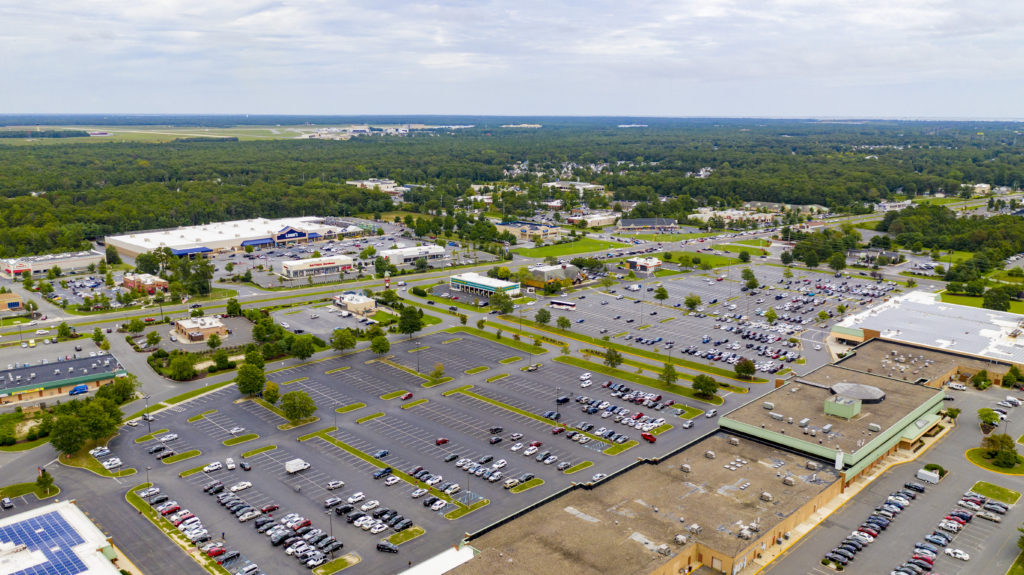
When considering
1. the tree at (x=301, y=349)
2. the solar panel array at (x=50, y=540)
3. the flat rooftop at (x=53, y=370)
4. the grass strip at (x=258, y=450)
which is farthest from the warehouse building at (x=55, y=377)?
the solar panel array at (x=50, y=540)

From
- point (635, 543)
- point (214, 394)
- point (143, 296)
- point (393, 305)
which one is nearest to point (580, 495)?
point (635, 543)

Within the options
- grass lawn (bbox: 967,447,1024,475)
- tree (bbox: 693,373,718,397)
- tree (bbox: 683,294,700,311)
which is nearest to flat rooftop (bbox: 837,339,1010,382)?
grass lawn (bbox: 967,447,1024,475)

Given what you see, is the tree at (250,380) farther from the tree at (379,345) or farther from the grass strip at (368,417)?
the tree at (379,345)

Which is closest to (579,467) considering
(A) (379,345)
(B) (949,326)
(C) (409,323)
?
(A) (379,345)

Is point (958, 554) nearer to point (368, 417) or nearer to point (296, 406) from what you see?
point (368, 417)

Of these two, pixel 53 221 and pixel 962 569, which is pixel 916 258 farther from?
pixel 53 221
